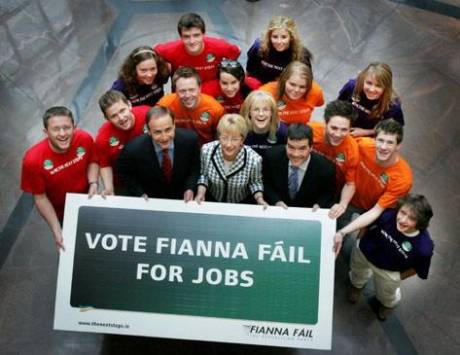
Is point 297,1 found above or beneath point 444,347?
above

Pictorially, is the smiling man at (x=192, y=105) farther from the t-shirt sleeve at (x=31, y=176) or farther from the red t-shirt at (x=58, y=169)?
the t-shirt sleeve at (x=31, y=176)

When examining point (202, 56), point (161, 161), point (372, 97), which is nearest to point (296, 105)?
point (372, 97)

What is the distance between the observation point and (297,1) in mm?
6773

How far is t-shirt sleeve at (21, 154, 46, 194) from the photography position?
3428 mm

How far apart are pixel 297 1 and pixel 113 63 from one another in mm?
2489

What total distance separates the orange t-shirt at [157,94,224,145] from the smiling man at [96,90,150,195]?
229 mm

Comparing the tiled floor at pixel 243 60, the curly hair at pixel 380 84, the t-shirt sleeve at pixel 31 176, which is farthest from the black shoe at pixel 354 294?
the t-shirt sleeve at pixel 31 176

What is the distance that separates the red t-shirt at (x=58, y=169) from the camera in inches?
136

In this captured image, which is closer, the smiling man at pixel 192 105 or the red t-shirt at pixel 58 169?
the red t-shirt at pixel 58 169

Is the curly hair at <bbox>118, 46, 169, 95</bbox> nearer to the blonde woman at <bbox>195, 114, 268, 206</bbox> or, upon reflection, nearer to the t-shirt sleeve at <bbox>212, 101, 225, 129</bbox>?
the t-shirt sleeve at <bbox>212, 101, 225, 129</bbox>

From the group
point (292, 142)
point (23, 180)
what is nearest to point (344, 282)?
point (292, 142)

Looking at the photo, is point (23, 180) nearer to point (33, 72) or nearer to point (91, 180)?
point (91, 180)

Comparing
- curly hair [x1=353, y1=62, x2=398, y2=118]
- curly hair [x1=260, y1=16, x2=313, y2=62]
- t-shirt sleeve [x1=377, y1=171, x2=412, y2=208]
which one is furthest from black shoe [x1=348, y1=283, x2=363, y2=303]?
curly hair [x1=260, y1=16, x2=313, y2=62]

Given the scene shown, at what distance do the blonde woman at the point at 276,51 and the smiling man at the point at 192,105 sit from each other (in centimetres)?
75
